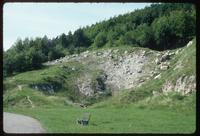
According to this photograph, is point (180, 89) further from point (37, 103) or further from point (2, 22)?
point (2, 22)

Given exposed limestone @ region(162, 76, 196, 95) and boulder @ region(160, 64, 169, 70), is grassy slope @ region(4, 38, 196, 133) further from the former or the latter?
boulder @ region(160, 64, 169, 70)

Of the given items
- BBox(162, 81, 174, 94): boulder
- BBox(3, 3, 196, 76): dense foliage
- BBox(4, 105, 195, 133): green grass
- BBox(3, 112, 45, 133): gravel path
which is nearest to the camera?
BBox(3, 112, 45, 133): gravel path

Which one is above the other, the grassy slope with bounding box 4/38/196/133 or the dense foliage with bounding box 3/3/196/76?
the dense foliage with bounding box 3/3/196/76

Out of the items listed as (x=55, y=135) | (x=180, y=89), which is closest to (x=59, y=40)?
(x=180, y=89)

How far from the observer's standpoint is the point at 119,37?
2274 inches

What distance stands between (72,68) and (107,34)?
17.5 metres

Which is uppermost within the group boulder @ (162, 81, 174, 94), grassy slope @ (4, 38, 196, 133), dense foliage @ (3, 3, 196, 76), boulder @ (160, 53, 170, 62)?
dense foliage @ (3, 3, 196, 76)

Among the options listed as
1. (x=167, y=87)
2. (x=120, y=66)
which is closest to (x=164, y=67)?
(x=120, y=66)

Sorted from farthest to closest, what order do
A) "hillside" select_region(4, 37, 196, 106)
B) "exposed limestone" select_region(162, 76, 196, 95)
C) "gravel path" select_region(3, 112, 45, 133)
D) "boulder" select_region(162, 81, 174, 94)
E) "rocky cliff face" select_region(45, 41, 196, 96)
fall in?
"rocky cliff face" select_region(45, 41, 196, 96) → "hillside" select_region(4, 37, 196, 106) → "boulder" select_region(162, 81, 174, 94) → "exposed limestone" select_region(162, 76, 196, 95) → "gravel path" select_region(3, 112, 45, 133)

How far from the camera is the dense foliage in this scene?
37.0m

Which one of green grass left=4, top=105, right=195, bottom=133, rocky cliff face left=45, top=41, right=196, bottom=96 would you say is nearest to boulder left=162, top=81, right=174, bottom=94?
green grass left=4, top=105, right=195, bottom=133

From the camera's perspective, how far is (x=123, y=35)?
190ft

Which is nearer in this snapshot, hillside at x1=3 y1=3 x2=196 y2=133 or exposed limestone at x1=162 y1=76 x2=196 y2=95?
hillside at x1=3 y1=3 x2=196 y2=133

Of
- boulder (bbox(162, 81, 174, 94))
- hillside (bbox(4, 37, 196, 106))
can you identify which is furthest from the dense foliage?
boulder (bbox(162, 81, 174, 94))
